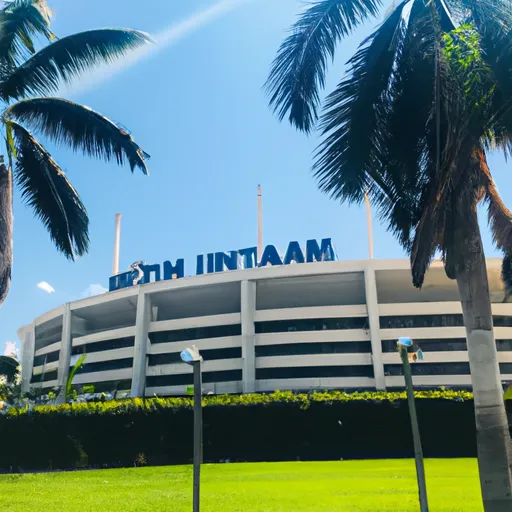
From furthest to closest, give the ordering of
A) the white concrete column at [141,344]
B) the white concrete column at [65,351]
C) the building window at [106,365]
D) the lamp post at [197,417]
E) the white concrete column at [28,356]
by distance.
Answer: the white concrete column at [28,356]
the white concrete column at [65,351]
the building window at [106,365]
the white concrete column at [141,344]
the lamp post at [197,417]

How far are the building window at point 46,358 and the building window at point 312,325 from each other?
29940 millimetres

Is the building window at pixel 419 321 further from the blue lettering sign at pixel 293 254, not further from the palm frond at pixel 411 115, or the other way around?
the palm frond at pixel 411 115

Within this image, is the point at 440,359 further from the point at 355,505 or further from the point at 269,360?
the point at 355,505

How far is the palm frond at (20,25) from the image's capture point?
13.0 metres

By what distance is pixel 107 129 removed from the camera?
566 inches

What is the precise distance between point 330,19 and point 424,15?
1636 mm

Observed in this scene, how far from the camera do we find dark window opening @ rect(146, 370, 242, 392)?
60688 millimetres

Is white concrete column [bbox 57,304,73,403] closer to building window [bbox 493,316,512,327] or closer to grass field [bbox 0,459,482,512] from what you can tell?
building window [bbox 493,316,512,327]

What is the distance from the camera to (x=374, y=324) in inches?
2231

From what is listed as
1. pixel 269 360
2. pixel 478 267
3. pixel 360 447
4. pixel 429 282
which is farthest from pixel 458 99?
pixel 429 282

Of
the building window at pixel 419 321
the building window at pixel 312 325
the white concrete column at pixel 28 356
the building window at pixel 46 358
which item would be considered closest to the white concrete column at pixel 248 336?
the building window at pixel 312 325

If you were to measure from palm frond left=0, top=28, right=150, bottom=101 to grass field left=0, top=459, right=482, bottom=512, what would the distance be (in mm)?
9639

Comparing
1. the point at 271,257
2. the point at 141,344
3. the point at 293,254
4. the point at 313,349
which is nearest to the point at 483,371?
the point at 313,349

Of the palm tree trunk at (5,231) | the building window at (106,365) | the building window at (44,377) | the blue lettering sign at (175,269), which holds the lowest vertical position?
the palm tree trunk at (5,231)
